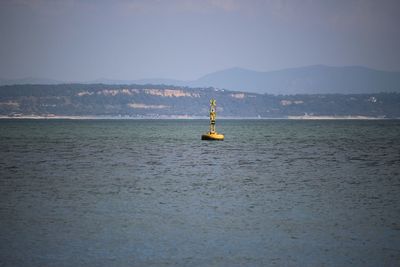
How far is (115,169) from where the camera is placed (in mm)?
72750

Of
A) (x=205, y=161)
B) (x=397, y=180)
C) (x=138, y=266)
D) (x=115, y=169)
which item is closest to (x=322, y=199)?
(x=397, y=180)

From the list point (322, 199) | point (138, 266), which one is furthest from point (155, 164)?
point (138, 266)

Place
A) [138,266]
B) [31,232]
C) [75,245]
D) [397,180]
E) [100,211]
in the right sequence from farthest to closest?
[397,180], [100,211], [31,232], [75,245], [138,266]

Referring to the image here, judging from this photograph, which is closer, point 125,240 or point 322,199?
point 125,240

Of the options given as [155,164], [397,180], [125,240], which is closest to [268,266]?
[125,240]

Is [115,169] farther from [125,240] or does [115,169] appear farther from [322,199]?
[125,240]

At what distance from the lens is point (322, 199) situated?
47688 mm

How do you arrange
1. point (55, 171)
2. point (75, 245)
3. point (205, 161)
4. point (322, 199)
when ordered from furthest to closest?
point (205, 161) → point (55, 171) → point (322, 199) → point (75, 245)

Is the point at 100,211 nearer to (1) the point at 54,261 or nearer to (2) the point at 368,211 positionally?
(1) the point at 54,261

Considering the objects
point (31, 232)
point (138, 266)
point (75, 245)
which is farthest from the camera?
point (31, 232)

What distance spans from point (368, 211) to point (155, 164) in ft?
135

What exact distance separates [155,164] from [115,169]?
27.2 feet

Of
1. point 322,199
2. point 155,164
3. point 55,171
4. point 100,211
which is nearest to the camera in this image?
point 100,211

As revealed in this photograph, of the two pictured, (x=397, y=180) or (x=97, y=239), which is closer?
(x=97, y=239)
